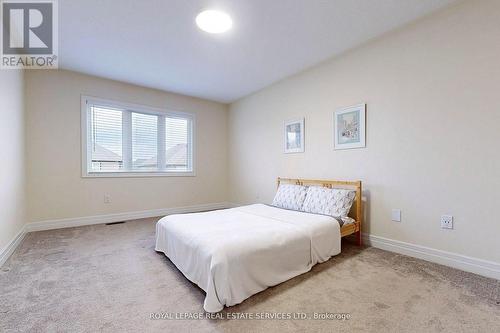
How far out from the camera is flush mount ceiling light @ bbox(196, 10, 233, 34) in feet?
7.36

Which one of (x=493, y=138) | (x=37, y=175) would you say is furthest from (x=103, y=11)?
(x=493, y=138)

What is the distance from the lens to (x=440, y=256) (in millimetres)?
2178

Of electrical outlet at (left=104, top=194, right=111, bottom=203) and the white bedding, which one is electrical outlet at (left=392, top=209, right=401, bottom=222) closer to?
the white bedding

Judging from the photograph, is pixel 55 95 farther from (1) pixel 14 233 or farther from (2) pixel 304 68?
(2) pixel 304 68

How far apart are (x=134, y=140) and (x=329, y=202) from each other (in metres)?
3.55

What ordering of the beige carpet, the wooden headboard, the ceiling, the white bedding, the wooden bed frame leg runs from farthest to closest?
1. the wooden bed frame leg
2. the wooden headboard
3. the ceiling
4. the white bedding
5. the beige carpet

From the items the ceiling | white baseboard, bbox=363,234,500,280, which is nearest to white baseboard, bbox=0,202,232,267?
the ceiling

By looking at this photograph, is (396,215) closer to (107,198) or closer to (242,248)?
(242,248)

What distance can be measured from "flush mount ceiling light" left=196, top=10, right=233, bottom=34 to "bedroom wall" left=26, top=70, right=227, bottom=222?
2.34 meters

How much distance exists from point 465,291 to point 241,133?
158 inches

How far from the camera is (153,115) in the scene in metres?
4.40

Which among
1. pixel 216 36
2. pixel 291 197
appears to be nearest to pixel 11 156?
pixel 216 36

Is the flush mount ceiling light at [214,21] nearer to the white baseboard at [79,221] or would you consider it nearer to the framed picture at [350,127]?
the framed picture at [350,127]

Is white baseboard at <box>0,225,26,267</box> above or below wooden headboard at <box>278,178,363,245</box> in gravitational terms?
below
